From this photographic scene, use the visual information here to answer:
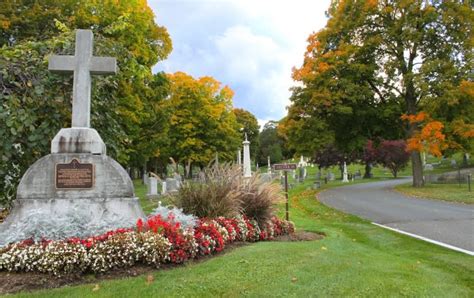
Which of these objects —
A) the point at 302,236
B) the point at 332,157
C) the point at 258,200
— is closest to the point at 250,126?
the point at 332,157

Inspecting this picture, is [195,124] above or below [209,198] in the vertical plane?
above

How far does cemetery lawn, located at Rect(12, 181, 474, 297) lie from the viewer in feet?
15.0

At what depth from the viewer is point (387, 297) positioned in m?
4.54

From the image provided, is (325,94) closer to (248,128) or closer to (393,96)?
(393,96)

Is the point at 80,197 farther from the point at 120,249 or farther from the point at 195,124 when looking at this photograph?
the point at 195,124

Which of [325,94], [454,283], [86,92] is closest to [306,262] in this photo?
[454,283]

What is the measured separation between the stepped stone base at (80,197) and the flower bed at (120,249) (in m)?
0.73

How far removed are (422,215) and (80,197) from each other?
11.0m

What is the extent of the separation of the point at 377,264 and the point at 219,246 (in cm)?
243

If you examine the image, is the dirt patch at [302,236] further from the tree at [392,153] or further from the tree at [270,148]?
the tree at [270,148]

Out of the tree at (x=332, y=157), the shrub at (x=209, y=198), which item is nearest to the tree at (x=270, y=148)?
the tree at (x=332, y=157)

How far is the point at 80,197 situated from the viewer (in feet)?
22.3

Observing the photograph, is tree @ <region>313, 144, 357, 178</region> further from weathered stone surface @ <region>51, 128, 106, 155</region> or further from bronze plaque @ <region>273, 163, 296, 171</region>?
weathered stone surface @ <region>51, 128, 106, 155</region>

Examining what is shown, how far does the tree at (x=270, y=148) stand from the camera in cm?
7550
